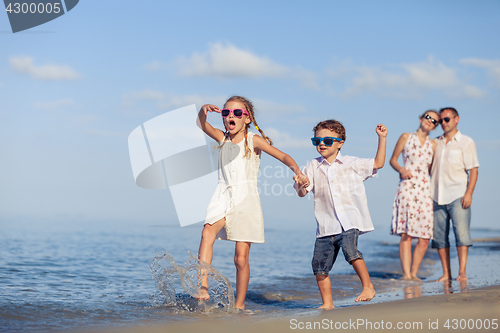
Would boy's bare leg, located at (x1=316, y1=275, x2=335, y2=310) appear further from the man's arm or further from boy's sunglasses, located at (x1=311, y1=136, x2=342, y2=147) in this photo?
the man's arm

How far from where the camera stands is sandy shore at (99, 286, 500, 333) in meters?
2.83

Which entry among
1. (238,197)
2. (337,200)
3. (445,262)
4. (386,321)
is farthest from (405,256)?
(386,321)

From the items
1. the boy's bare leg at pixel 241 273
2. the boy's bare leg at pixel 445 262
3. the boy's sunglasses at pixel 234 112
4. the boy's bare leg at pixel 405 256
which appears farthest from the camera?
the boy's bare leg at pixel 405 256

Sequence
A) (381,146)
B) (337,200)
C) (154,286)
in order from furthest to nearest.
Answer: (154,286)
(337,200)
(381,146)

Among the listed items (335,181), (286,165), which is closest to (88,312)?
(286,165)

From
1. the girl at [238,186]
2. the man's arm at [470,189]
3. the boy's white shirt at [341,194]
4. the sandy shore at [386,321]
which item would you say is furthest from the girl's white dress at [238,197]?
the man's arm at [470,189]

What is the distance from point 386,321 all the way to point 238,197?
6.26 feet

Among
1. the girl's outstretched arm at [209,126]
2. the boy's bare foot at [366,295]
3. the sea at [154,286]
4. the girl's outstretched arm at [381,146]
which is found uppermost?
the girl's outstretched arm at [209,126]

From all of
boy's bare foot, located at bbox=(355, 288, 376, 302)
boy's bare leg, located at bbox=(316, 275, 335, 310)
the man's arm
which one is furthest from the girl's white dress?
the man's arm

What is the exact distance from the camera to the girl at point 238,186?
431 cm

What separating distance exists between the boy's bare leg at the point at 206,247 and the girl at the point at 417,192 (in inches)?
130

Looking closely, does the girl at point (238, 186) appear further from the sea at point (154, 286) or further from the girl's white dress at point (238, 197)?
the sea at point (154, 286)

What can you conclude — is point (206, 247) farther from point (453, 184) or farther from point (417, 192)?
point (453, 184)

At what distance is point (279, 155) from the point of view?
4.43 meters
